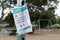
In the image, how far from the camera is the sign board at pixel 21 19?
634cm

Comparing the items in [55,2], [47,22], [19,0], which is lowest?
[47,22]

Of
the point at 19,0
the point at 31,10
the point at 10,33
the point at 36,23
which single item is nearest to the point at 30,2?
the point at 31,10

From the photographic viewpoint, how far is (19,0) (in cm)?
680

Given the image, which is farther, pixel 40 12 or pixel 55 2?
pixel 55 2

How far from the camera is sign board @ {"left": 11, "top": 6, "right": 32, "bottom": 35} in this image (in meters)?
6.34

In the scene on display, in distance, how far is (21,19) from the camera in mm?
6328

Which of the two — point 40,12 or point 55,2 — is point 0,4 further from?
point 55,2

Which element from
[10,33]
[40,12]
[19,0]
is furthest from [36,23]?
[19,0]

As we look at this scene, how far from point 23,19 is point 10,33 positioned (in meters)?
14.8

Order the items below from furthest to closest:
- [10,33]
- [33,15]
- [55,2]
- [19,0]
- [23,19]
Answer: [55,2] < [33,15] < [10,33] < [19,0] < [23,19]

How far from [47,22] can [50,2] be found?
11.9ft

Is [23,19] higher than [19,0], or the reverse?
[19,0]

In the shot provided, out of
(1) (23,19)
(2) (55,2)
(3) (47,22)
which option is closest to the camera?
(1) (23,19)

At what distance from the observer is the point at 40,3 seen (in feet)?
102
